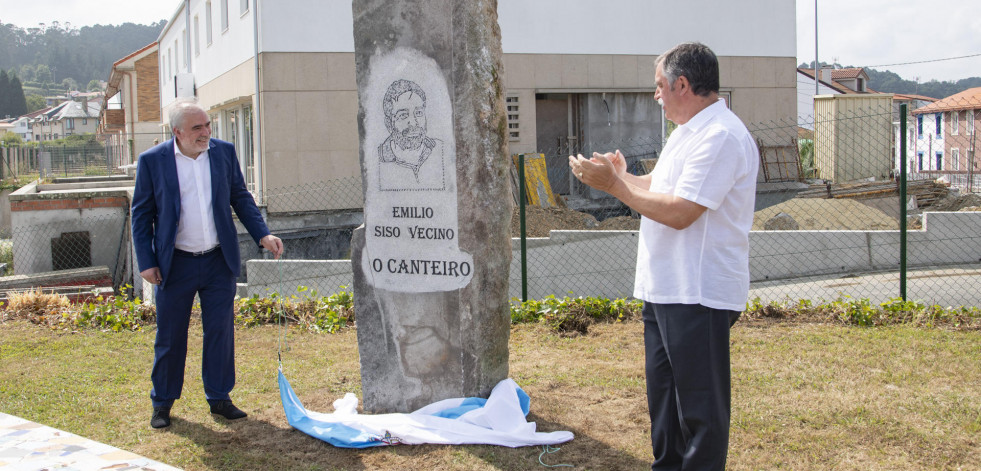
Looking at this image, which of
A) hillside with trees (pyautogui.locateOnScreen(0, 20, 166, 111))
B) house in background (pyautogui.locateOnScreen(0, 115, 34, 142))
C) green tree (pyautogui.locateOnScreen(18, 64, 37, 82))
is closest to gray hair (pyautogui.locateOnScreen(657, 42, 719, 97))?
house in background (pyautogui.locateOnScreen(0, 115, 34, 142))

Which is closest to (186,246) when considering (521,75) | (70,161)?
(521,75)

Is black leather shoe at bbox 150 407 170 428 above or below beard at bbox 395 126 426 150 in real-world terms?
below

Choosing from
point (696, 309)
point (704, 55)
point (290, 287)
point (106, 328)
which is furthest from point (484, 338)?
point (290, 287)

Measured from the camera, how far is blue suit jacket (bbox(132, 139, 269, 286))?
449 centimetres

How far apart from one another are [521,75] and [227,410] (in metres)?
12.7

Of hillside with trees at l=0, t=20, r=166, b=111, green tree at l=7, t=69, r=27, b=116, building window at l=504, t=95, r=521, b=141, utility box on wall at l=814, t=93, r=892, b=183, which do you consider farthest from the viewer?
hillside with trees at l=0, t=20, r=166, b=111

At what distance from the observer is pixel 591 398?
4.99 metres

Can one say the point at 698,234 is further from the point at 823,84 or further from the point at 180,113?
the point at 823,84

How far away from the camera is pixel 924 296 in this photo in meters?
8.71

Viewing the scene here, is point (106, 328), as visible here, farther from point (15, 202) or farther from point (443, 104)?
point (15, 202)

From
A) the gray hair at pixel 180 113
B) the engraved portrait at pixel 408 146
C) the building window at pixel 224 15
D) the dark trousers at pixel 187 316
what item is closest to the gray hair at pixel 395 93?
the engraved portrait at pixel 408 146

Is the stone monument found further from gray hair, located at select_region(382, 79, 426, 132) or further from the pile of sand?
the pile of sand

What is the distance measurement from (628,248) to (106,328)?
5957 millimetres

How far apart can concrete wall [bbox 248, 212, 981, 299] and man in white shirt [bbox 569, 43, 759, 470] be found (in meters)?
6.69
